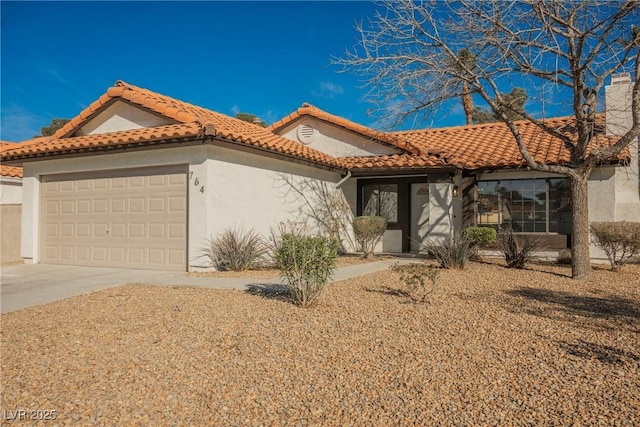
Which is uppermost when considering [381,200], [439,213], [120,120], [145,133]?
[120,120]

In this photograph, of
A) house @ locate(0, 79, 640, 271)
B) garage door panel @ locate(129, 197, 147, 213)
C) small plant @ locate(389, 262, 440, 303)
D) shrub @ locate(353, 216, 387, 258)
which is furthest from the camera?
shrub @ locate(353, 216, 387, 258)

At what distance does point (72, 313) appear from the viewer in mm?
6773

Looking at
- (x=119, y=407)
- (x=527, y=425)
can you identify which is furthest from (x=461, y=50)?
(x=119, y=407)

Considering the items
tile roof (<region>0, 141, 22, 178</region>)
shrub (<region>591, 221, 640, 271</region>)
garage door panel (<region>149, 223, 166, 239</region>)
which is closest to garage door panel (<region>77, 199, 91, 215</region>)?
garage door panel (<region>149, 223, 166, 239</region>)

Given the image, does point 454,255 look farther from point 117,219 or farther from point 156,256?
point 117,219

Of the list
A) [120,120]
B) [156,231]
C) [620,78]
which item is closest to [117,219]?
[156,231]

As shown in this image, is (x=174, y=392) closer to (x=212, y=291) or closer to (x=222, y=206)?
(x=212, y=291)

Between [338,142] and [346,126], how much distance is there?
74 centimetres

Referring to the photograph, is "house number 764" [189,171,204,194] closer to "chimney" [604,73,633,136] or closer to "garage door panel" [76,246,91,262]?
"garage door panel" [76,246,91,262]

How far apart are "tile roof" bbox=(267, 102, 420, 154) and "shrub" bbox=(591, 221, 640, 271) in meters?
5.85

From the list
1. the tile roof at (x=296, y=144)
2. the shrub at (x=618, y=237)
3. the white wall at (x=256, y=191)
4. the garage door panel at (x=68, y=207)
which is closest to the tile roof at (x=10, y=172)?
the tile roof at (x=296, y=144)

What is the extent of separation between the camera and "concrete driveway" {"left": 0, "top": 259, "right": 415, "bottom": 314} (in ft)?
26.9

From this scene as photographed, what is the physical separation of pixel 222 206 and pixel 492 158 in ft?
28.3

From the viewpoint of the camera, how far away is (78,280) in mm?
9859
